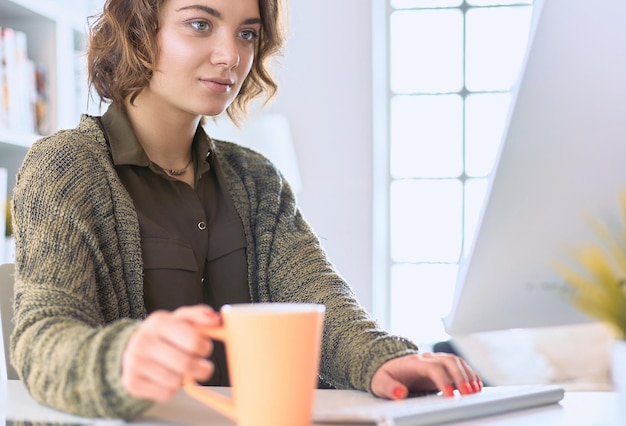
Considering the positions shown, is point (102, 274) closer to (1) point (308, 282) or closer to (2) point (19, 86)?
(1) point (308, 282)

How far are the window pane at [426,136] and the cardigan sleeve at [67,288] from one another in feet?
8.60

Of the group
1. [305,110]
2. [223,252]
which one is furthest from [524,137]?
[305,110]

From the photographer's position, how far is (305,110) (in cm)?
345

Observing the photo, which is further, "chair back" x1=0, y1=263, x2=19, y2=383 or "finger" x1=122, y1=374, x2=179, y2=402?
"chair back" x1=0, y1=263, x2=19, y2=383

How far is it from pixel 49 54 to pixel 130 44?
4.55 feet

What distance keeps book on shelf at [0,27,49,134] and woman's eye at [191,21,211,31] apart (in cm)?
122

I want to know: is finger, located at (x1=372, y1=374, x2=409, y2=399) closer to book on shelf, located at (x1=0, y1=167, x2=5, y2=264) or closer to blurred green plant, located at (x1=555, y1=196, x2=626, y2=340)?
blurred green plant, located at (x1=555, y1=196, x2=626, y2=340)

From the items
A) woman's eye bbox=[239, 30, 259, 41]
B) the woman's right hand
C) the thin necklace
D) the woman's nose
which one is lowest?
the woman's right hand

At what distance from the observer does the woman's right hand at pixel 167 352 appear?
584mm

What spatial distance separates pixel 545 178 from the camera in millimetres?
766

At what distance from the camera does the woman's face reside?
1229 mm

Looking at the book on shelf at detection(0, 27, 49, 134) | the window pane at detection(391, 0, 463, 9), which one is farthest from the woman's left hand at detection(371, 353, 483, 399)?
the window pane at detection(391, 0, 463, 9)

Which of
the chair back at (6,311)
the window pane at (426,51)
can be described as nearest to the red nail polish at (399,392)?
the chair back at (6,311)

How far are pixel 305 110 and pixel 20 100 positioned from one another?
4.47ft
